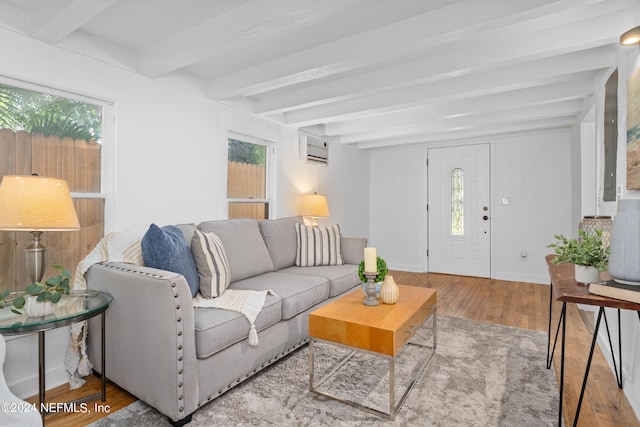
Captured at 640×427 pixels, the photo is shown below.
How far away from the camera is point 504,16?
1868mm

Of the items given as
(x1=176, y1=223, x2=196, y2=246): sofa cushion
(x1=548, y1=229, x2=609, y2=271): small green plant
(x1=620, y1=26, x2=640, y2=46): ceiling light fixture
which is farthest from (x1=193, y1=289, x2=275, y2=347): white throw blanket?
(x1=620, y1=26, x2=640, y2=46): ceiling light fixture

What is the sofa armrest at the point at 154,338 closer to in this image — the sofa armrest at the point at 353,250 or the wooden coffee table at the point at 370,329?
the wooden coffee table at the point at 370,329

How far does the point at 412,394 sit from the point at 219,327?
45.7 inches

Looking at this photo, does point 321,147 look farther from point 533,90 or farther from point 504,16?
point 504,16

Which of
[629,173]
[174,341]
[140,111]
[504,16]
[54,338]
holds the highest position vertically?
[504,16]

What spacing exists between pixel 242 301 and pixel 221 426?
678 millimetres

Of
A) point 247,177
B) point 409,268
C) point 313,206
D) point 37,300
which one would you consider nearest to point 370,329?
point 37,300

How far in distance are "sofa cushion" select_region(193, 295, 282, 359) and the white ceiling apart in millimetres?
1652

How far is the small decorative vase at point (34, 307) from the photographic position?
1.71 metres

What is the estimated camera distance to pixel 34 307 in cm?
171

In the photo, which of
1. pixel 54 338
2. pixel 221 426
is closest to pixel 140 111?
pixel 54 338

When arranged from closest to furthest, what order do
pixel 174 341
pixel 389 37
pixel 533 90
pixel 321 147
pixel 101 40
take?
pixel 174 341 → pixel 389 37 → pixel 101 40 → pixel 533 90 → pixel 321 147

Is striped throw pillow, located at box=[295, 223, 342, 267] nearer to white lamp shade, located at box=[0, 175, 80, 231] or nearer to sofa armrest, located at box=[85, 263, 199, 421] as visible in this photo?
sofa armrest, located at box=[85, 263, 199, 421]

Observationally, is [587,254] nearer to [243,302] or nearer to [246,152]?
[243,302]
